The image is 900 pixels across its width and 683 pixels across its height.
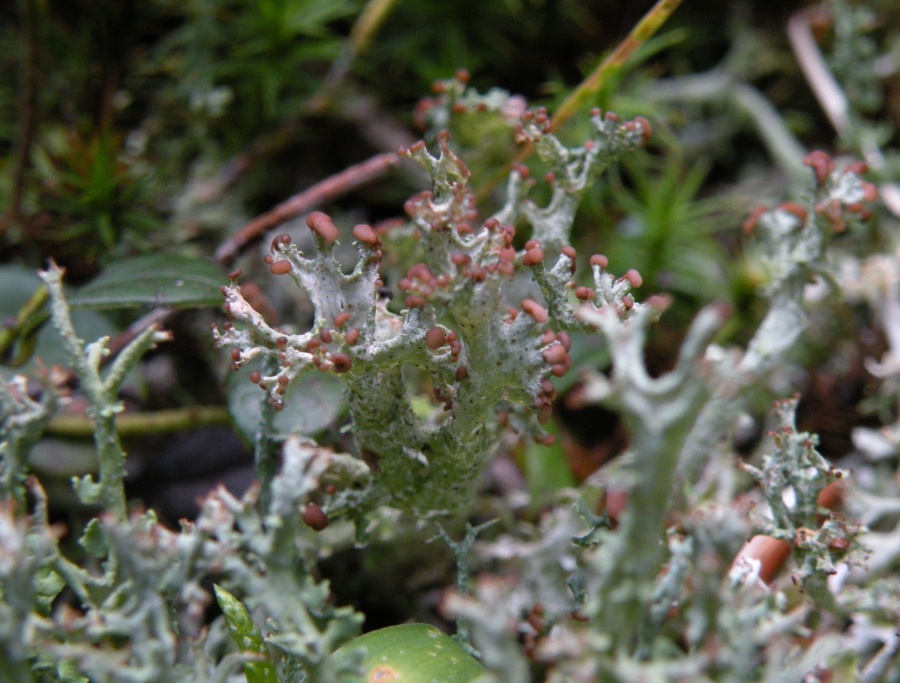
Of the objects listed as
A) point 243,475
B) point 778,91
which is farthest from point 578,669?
point 778,91

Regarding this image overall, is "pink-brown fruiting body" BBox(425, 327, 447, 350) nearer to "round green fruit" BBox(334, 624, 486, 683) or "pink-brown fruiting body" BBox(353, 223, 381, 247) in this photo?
"pink-brown fruiting body" BBox(353, 223, 381, 247)

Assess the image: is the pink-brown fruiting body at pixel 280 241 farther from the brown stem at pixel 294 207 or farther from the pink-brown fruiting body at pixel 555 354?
the brown stem at pixel 294 207

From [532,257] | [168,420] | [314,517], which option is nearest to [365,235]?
[532,257]

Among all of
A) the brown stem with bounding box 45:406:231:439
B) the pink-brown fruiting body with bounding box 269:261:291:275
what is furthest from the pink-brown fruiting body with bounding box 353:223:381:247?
the brown stem with bounding box 45:406:231:439

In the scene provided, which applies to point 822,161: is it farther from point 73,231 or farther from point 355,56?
point 73,231

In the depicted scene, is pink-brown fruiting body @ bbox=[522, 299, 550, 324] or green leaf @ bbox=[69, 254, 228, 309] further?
green leaf @ bbox=[69, 254, 228, 309]

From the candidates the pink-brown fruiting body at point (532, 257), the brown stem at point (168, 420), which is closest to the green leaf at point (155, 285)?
the brown stem at point (168, 420)

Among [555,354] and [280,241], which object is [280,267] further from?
[555,354]
